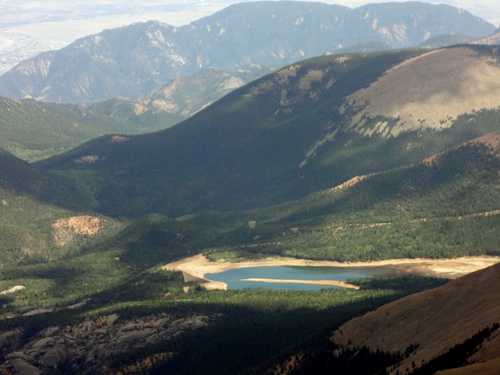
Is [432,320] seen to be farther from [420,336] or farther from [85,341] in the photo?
[85,341]

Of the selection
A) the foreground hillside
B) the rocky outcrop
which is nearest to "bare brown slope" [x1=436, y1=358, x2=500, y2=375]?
the foreground hillside

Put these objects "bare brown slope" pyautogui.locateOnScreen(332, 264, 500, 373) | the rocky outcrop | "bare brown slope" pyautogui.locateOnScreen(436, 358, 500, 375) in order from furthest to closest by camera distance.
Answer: the rocky outcrop → "bare brown slope" pyautogui.locateOnScreen(332, 264, 500, 373) → "bare brown slope" pyautogui.locateOnScreen(436, 358, 500, 375)

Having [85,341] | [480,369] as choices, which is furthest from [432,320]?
[85,341]

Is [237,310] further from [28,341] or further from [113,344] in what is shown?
[28,341]

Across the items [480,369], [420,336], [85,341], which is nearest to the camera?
[480,369]

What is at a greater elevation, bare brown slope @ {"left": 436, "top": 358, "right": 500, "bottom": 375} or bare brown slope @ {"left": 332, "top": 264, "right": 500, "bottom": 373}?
bare brown slope @ {"left": 436, "top": 358, "right": 500, "bottom": 375}

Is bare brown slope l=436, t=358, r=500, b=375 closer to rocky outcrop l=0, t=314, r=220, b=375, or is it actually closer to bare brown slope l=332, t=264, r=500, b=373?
bare brown slope l=332, t=264, r=500, b=373
